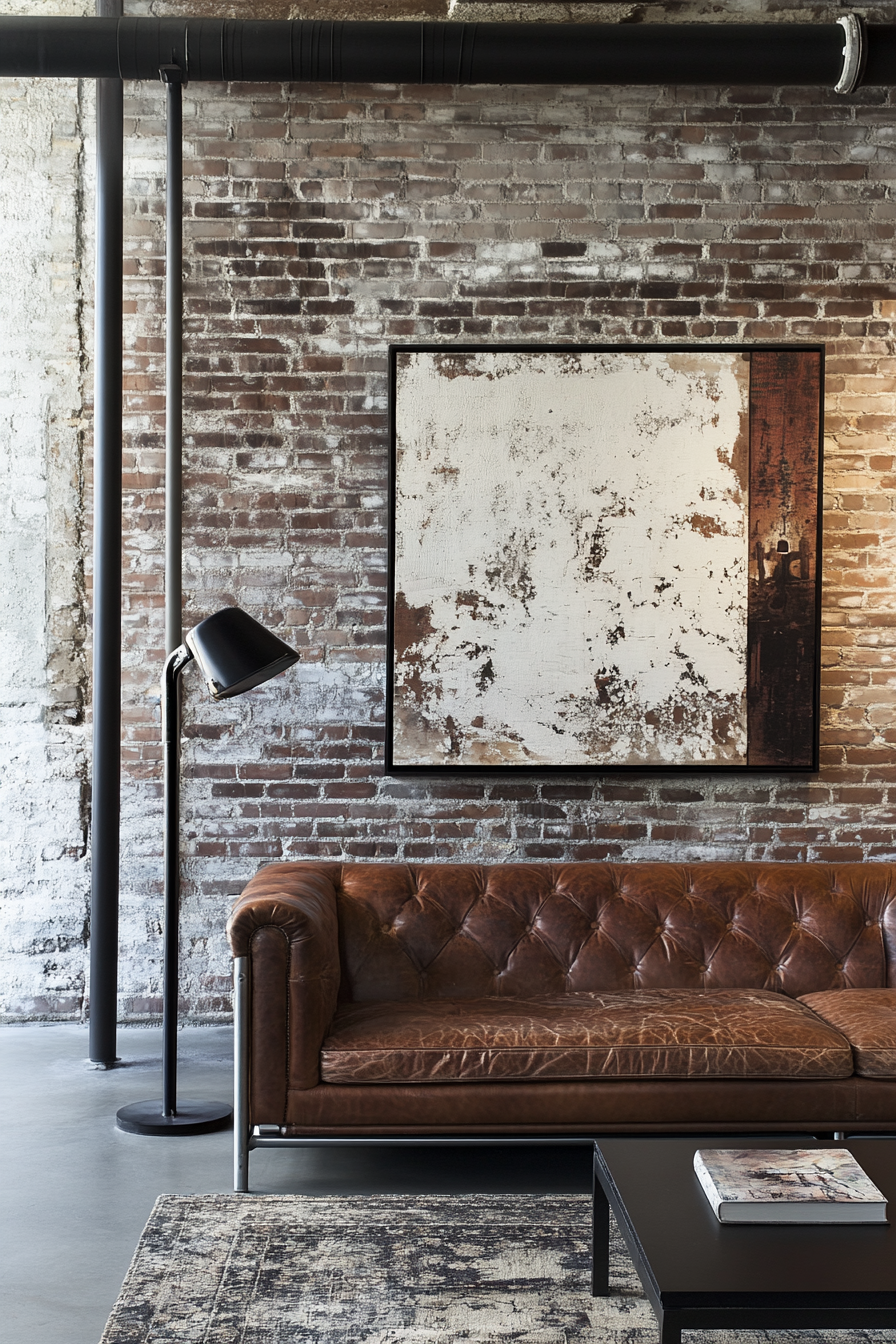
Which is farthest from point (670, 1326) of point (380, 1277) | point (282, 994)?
point (282, 994)

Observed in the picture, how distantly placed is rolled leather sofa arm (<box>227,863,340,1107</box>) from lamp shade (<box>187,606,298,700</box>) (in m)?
0.61

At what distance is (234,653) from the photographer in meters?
3.32

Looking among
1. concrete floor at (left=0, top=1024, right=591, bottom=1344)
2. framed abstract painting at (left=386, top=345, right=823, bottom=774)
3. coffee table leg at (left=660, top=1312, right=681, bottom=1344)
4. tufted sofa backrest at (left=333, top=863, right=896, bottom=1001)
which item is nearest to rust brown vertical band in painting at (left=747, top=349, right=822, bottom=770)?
framed abstract painting at (left=386, top=345, right=823, bottom=774)

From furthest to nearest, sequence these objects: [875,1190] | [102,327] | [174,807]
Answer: [102,327] → [174,807] → [875,1190]

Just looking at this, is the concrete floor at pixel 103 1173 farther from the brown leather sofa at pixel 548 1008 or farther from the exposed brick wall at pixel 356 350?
the exposed brick wall at pixel 356 350

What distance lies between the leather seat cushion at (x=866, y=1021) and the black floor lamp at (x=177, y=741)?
183 cm

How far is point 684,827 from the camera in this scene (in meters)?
4.52

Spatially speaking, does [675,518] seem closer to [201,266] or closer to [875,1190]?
[201,266]

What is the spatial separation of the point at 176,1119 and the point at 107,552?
77.6 inches

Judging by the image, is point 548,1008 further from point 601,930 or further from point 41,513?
point 41,513

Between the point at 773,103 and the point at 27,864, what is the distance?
4077 mm

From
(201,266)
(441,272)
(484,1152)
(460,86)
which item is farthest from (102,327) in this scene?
(484,1152)

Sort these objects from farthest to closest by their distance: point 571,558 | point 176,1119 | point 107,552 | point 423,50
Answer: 1. point 571,558
2. point 107,552
3. point 423,50
4. point 176,1119

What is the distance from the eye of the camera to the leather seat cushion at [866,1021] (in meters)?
3.14
